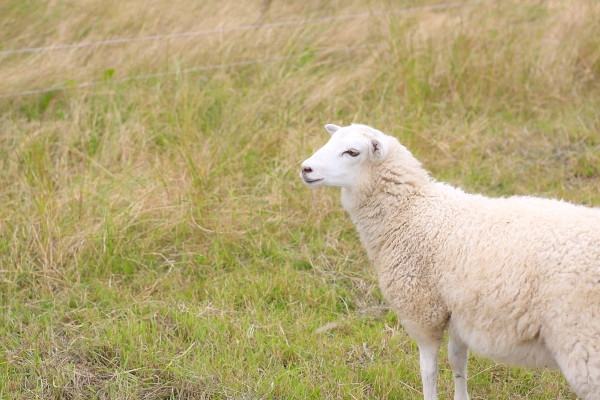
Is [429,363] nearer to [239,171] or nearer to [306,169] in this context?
[306,169]

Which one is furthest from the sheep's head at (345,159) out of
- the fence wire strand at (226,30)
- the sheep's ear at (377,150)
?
the fence wire strand at (226,30)

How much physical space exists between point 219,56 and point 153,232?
8.26 ft

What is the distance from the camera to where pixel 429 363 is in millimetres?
2672

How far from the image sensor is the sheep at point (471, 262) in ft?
7.07

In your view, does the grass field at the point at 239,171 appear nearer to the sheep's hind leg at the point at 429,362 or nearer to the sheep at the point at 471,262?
the sheep's hind leg at the point at 429,362

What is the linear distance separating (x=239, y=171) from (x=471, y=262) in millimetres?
2394

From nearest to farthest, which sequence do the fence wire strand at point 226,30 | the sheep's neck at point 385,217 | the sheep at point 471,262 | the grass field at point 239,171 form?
the sheep at point 471,262 < the sheep's neck at point 385,217 < the grass field at point 239,171 < the fence wire strand at point 226,30

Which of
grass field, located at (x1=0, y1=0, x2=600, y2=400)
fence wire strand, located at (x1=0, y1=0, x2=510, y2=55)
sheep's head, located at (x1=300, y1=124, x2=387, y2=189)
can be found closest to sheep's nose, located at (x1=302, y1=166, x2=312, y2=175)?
sheep's head, located at (x1=300, y1=124, x2=387, y2=189)

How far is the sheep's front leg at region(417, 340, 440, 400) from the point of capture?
105 inches

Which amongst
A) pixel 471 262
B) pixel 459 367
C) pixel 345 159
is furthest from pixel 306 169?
pixel 459 367

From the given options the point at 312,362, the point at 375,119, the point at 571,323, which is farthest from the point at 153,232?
the point at 571,323

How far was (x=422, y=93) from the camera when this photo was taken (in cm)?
540

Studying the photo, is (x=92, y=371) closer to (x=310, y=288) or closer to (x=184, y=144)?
(x=310, y=288)

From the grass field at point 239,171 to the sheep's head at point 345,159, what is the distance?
0.85 meters
